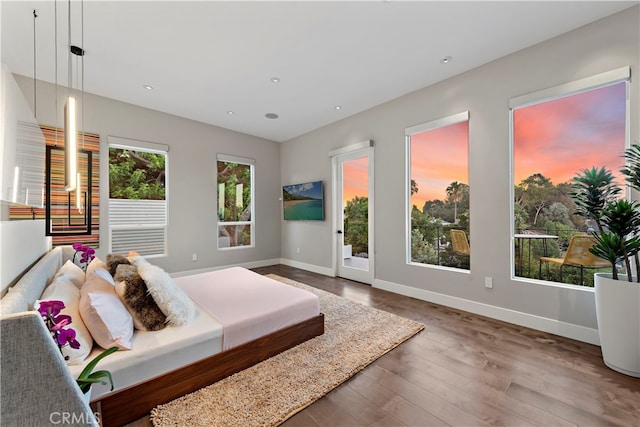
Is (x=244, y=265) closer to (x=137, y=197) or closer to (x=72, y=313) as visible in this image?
(x=137, y=197)

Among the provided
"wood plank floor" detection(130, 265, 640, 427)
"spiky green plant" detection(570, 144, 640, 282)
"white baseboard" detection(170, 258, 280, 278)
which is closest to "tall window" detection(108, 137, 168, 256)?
"white baseboard" detection(170, 258, 280, 278)

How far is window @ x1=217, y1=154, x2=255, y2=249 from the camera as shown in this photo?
540 centimetres

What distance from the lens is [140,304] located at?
70.0 inches

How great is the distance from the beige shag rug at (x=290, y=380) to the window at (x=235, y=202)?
3.42 metres

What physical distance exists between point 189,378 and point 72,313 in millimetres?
798

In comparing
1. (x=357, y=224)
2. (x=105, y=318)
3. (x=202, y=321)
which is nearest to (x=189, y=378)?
(x=202, y=321)

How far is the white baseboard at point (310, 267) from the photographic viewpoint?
511 centimetres

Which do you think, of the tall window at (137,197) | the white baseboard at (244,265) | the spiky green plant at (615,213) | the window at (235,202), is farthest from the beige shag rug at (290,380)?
the tall window at (137,197)

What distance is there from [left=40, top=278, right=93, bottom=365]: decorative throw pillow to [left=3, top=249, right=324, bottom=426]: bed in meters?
0.05

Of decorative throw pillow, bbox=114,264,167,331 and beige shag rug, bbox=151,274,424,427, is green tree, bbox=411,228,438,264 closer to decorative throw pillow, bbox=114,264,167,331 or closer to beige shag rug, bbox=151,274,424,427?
beige shag rug, bbox=151,274,424,427

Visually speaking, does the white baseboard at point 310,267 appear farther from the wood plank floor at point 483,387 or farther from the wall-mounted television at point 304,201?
the wood plank floor at point 483,387

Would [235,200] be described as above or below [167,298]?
above

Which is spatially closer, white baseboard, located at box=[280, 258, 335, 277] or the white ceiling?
the white ceiling

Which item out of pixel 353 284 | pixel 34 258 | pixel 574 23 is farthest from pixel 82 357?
pixel 574 23
